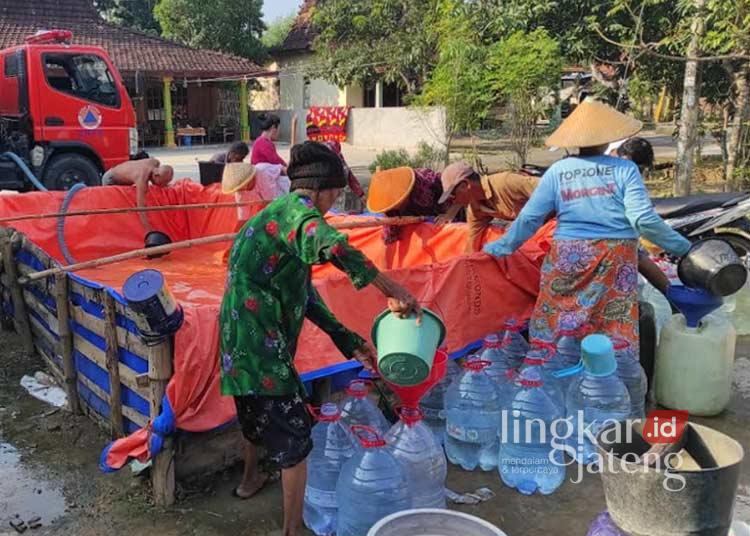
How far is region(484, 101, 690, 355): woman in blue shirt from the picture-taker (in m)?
3.45

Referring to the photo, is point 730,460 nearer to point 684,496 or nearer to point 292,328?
point 684,496

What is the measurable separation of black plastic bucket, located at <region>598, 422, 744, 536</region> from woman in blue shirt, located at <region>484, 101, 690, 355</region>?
5.63 feet

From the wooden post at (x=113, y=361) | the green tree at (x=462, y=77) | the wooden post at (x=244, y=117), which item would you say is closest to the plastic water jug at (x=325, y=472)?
the wooden post at (x=113, y=361)

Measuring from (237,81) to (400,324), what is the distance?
22116 mm

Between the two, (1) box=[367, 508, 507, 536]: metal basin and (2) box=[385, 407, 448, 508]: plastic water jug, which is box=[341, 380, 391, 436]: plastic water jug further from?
(1) box=[367, 508, 507, 536]: metal basin

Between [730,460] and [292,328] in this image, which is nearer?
[730,460]

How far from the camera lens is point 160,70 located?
20.1 metres

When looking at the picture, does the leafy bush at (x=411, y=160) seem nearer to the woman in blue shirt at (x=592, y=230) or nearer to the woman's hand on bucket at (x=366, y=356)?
the woman in blue shirt at (x=592, y=230)

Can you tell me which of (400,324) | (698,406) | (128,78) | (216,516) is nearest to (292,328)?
(400,324)

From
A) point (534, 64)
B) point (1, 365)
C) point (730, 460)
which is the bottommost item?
point (1, 365)

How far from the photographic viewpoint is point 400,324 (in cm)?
238

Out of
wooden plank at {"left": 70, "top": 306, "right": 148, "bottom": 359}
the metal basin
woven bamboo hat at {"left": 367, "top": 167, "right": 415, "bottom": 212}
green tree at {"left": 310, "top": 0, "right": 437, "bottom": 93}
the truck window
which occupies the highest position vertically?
green tree at {"left": 310, "top": 0, "right": 437, "bottom": 93}

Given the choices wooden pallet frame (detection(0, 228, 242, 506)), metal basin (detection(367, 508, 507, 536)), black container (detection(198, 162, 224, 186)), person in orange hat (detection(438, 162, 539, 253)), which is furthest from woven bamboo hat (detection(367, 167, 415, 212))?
black container (detection(198, 162, 224, 186))

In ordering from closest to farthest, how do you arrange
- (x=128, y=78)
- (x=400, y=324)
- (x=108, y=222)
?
(x=400, y=324), (x=108, y=222), (x=128, y=78)
